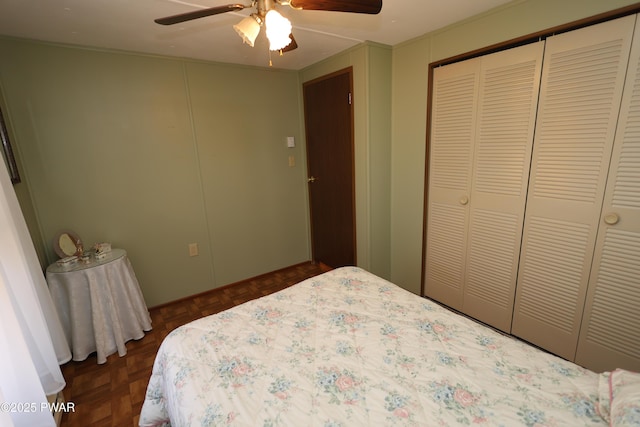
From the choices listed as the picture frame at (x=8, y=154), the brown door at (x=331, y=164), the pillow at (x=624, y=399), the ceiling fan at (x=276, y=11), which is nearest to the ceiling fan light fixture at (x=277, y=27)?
the ceiling fan at (x=276, y=11)

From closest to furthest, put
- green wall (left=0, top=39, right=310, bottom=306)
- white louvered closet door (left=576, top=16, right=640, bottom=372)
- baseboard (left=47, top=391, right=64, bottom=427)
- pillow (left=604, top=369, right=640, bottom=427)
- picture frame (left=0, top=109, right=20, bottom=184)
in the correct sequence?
pillow (left=604, top=369, right=640, bottom=427)
white louvered closet door (left=576, top=16, right=640, bottom=372)
baseboard (left=47, top=391, right=64, bottom=427)
picture frame (left=0, top=109, right=20, bottom=184)
green wall (left=0, top=39, right=310, bottom=306)

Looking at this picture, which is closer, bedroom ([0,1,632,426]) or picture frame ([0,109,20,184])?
picture frame ([0,109,20,184])

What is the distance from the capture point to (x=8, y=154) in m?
1.78

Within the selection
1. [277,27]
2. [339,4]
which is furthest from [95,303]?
[339,4]

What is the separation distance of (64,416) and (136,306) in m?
0.76

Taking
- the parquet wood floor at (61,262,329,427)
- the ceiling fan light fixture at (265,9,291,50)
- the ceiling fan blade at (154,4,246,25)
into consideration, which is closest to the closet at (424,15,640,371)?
the ceiling fan light fixture at (265,9,291,50)

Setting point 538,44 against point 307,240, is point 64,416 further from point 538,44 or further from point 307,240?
point 538,44

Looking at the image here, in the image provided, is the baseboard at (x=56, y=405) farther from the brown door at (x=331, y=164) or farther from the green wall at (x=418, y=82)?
the green wall at (x=418, y=82)

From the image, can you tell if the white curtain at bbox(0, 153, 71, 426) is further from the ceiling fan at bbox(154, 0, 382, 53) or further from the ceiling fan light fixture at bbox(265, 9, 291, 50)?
the ceiling fan light fixture at bbox(265, 9, 291, 50)

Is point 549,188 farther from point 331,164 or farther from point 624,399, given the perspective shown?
point 331,164

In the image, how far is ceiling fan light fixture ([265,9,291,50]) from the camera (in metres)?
1.13

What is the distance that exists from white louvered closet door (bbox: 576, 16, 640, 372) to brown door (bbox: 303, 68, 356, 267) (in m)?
1.73

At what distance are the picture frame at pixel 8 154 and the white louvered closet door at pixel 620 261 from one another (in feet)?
11.5

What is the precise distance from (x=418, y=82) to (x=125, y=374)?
304cm
